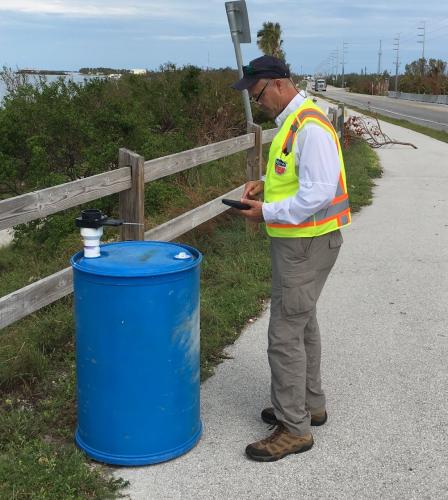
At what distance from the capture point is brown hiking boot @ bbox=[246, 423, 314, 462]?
10.9 ft

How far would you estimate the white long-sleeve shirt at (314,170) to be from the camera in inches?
118

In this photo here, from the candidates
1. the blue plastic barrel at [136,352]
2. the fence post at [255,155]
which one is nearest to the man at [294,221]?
the blue plastic barrel at [136,352]

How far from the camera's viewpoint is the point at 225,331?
5055 mm

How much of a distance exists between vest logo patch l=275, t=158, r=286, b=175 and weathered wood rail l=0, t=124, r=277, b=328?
4.98 feet

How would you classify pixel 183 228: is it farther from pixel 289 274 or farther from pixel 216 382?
pixel 289 274

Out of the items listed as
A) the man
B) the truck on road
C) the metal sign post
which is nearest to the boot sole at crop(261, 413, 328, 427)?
the man

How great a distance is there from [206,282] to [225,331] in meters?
1.21

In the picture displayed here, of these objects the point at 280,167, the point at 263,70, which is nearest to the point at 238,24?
the point at 263,70

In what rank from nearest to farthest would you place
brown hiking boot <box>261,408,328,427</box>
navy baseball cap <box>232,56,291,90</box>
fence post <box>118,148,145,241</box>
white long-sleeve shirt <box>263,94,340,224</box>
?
white long-sleeve shirt <box>263,94,340,224</box> → navy baseball cap <box>232,56,291,90</box> → brown hiking boot <box>261,408,328,427</box> → fence post <box>118,148,145,241</box>

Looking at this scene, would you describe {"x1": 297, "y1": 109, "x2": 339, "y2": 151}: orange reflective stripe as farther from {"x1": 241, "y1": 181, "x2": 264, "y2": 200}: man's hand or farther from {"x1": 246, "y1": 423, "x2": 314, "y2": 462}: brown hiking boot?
{"x1": 246, "y1": 423, "x2": 314, "y2": 462}: brown hiking boot

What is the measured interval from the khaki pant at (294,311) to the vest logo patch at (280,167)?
12.7 inches

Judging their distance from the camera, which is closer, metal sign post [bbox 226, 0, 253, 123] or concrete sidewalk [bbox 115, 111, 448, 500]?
concrete sidewalk [bbox 115, 111, 448, 500]

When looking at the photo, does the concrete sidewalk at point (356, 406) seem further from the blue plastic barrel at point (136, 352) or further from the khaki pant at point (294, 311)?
the khaki pant at point (294, 311)

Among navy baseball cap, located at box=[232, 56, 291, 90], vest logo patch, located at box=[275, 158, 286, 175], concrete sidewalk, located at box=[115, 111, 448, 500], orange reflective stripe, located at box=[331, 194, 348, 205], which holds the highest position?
navy baseball cap, located at box=[232, 56, 291, 90]
